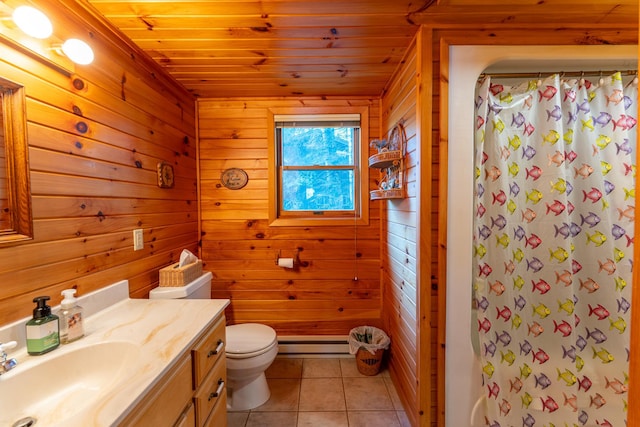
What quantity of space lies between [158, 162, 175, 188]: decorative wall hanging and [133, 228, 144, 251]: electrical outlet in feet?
Result: 1.12

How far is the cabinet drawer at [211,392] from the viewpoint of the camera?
1.02m

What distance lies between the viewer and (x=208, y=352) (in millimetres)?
1107

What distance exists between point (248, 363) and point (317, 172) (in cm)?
147

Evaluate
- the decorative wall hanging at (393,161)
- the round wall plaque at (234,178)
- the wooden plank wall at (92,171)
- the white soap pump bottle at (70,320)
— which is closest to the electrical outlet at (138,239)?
the wooden plank wall at (92,171)

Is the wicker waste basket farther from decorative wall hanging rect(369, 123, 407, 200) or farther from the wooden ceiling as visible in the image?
the wooden ceiling

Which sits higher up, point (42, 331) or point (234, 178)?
point (234, 178)

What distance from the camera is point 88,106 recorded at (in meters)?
1.22

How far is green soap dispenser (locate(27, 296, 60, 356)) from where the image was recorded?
0.88 m

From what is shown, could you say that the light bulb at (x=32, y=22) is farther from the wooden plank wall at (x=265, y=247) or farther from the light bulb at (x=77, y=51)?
the wooden plank wall at (x=265, y=247)

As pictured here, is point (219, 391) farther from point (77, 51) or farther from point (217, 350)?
point (77, 51)

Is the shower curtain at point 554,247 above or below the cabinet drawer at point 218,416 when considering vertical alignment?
above

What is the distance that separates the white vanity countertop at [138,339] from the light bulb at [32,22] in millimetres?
1061

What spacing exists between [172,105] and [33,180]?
112cm

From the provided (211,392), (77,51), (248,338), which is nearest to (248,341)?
(248,338)
